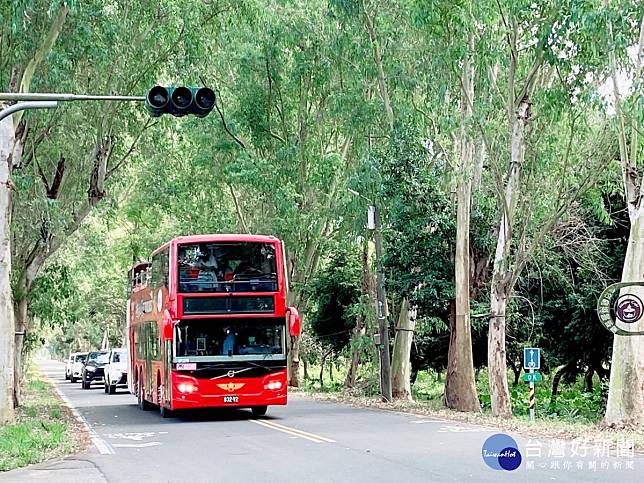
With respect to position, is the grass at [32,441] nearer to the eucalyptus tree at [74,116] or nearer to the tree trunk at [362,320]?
the eucalyptus tree at [74,116]

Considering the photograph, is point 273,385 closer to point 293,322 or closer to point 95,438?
point 293,322

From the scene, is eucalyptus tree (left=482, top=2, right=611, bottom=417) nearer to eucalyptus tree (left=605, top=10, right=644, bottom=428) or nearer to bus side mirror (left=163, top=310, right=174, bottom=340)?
eucalyptus tree (left=605, top=10, right=644, bottom=428)

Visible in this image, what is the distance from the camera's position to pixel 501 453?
15.1 m

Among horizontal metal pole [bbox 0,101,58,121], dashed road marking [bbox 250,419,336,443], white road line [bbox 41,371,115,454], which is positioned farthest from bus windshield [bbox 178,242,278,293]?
horizontal metal pole [bbox 0,101,58,121]

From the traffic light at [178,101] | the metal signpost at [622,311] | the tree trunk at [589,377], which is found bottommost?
the tree trunk at [589,377]

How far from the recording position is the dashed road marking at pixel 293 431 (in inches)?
715

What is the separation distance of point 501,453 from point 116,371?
97.9 ft

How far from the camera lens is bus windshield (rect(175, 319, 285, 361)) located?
2336cm

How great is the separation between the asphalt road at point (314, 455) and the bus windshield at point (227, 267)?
3.10m

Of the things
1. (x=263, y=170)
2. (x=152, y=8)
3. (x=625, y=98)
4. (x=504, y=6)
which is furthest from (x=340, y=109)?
(x=625, y=98)

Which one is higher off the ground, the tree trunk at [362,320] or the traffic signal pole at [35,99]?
the traffic signal pole at [35,99]

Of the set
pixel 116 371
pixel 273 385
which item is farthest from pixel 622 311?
pixel 116 371

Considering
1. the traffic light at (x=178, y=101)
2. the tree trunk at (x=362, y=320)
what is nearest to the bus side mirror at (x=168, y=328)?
the traffic light at (x=178, y=101)

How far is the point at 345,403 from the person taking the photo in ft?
102
